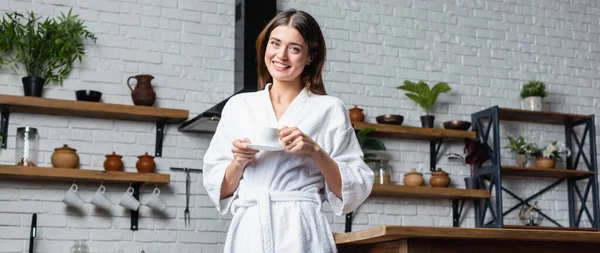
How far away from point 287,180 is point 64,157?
2959 millimetres

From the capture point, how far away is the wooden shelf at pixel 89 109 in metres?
4.52

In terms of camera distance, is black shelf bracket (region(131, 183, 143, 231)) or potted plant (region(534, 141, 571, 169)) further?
potted plant (region(534, 141, 571, 169))

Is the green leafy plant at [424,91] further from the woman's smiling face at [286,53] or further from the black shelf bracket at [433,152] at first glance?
the woman's smiling face at [286,53]

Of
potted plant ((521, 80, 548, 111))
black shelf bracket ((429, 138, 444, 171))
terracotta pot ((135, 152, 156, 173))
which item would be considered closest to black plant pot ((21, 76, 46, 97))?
terracotta pot ((135, 152, 156, 173))

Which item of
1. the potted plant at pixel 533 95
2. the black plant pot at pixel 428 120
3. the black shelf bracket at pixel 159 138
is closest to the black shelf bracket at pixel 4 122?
the black shelf bracket at pixel 159 138

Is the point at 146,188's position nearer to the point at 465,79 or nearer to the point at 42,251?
the point at 42,251

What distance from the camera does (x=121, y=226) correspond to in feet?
15.6

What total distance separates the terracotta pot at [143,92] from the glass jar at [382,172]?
152 centimetres

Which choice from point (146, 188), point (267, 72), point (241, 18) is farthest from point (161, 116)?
point (267, 72)

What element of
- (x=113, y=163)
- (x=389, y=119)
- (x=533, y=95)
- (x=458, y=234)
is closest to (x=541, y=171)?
(x=533, y=95)

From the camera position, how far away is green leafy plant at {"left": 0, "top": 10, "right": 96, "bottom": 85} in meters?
4.62

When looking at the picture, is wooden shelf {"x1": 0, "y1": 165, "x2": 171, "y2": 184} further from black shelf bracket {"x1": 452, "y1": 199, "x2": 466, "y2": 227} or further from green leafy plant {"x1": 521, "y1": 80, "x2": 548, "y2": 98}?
green leafy plant {"x1": 521, "y1": 80, "x2": 548, "y2": 98}

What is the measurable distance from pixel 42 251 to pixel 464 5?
339 centimetres

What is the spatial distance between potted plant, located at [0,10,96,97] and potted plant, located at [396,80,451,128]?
2.13m
